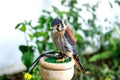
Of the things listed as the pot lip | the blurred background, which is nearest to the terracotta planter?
the pot lip

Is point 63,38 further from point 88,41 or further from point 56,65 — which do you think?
point 88,41

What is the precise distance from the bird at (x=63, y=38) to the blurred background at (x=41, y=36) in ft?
1.75

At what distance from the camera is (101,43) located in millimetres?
3449

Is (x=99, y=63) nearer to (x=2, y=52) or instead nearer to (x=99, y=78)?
(x=99, y=78)

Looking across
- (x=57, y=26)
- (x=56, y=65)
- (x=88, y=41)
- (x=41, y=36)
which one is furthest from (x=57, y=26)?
(x=88, y=41)

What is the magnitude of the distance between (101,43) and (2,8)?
1263 mm

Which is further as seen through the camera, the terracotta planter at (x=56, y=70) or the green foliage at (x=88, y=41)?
the green foliage at (x=88, y=41)

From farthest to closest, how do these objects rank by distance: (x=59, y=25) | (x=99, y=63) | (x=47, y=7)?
1. (x=99, y=63)
2. (x=47, y=7)
3. (x=59, y=25)

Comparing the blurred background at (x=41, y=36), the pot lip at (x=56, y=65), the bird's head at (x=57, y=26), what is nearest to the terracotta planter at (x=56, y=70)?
the pot lip at (x=56, y=65)

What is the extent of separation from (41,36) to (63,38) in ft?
3.51

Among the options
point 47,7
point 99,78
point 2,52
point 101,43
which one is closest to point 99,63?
point 101,43

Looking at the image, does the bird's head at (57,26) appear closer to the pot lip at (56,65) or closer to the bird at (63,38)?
the bird at (63,38)

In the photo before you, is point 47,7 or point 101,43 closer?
point 47,7

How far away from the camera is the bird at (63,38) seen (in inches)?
65.6
